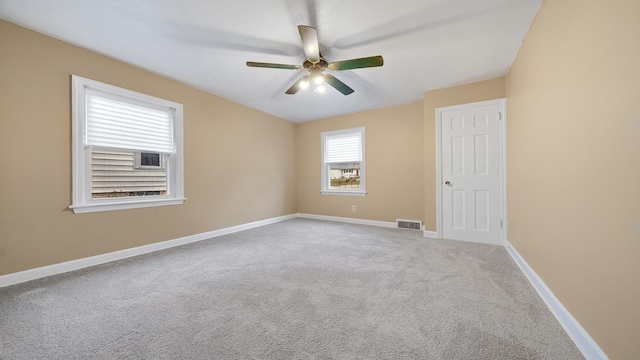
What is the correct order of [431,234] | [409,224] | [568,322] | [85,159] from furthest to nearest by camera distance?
[409,224]
[431,234]
[85,159]
[568,322]

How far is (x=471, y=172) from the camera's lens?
3467mm

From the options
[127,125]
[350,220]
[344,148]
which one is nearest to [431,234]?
[350,220]

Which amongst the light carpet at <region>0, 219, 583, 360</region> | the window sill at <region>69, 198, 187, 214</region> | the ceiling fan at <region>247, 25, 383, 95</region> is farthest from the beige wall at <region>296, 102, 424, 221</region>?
the window sill at <region>69, 198, 187, 214</region>

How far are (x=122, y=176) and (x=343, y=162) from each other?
13.0 feet

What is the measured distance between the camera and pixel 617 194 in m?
1.07

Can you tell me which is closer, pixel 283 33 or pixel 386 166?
pixel 283 33

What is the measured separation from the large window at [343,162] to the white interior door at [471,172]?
5.63 ft

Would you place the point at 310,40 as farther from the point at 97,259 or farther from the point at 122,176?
the point at 97,259

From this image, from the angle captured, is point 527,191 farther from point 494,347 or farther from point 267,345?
point 267,345

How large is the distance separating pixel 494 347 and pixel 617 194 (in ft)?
3.37

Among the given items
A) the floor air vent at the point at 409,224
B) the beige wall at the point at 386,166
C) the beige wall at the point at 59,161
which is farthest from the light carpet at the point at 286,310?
the beige wall at the point at 386,166

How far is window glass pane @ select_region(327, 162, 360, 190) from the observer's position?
514 cm

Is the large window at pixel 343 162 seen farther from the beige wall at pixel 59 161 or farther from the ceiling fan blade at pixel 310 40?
the ceiling fan blade at pixel 310 40

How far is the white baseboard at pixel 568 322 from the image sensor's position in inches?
47.5
